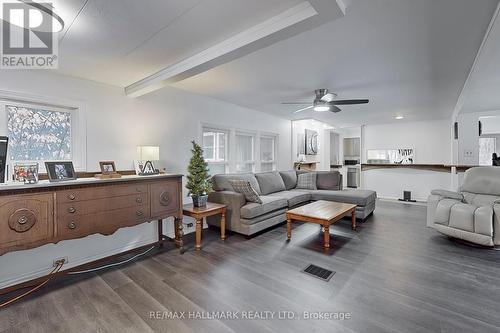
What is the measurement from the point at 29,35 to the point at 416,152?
8.66 meters

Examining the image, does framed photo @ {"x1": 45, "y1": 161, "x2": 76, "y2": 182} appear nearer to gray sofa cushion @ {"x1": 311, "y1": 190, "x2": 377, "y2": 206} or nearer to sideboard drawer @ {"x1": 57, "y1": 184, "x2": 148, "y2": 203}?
sideboard drawer @ {"x1": 57, "y1": 184, "x2": 148, "y2": 203}

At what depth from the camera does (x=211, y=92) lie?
3.95 meters

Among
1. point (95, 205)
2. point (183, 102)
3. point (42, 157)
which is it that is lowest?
point (95, 205)

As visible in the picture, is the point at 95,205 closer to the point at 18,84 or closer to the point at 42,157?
the point at 42,157

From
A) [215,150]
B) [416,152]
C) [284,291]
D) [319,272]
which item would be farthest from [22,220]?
[416,152]

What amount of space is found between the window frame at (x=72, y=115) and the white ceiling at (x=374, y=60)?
4.56ft

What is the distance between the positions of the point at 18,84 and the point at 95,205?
149 cm

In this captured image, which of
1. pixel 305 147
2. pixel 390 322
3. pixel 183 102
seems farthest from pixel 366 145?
pixel 390 322

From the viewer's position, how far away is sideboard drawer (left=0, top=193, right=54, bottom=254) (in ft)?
6.21

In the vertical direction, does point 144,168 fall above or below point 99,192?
above

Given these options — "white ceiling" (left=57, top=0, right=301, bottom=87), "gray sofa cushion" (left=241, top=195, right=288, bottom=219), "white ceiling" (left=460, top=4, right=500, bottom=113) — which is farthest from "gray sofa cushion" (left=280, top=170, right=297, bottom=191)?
"white ceiling" (left=57, top=0, right=301, bottom=87)

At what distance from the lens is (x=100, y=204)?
2.45 m

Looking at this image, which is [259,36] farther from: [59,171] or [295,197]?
[295,197]

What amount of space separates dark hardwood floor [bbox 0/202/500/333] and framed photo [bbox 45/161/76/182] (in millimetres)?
1069
